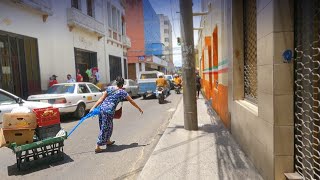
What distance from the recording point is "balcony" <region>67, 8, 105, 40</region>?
19375mm

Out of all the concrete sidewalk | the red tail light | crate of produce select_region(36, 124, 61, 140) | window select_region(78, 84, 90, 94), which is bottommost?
the concrete sidewalk

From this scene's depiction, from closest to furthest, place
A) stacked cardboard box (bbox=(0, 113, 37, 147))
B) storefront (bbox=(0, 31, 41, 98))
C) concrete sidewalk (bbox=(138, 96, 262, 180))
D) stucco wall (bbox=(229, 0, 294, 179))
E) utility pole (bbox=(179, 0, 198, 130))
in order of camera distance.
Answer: stucco wall (bbox=(229, 0, 294, 179)) < concrete sidewalk (bbox=(138, 96, 262, 180)) < stacked cardboard box (bbox=(0, 113, 37, 147)) < utility pole (bbox=(179, 0, 198, 130)) < storefront (bbox=(0, 31, 41, 98))

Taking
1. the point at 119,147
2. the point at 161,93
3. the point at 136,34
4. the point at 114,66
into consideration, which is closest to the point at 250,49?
the point at 119,147

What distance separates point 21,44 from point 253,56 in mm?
13104

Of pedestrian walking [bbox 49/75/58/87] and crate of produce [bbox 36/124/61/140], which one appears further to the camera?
pedestrian walking [bbox 49/75/58/87]

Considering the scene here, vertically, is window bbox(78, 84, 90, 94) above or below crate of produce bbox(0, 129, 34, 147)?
above

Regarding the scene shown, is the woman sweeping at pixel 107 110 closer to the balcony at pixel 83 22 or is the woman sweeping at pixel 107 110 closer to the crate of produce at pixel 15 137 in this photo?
the crate of produce at pixel 15 137

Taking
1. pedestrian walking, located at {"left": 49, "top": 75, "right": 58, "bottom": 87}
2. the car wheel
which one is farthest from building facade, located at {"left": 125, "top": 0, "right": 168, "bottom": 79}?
the car wheel

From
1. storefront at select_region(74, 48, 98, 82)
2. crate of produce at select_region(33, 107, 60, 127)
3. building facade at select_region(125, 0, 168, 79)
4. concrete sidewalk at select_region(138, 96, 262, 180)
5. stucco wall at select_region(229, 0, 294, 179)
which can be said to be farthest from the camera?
building facade at select_region(125, 0, 168, 79)

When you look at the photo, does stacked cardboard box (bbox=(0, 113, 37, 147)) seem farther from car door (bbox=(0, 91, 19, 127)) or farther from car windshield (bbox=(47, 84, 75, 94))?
car windshield (bbox=(47, 84, 75, 94))

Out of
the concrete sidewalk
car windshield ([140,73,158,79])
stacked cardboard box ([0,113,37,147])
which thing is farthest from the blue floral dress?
car windshield ([140,73,158,79])

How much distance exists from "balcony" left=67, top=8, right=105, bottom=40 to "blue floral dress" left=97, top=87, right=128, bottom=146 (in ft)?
46.1

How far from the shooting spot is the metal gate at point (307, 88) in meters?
3.22

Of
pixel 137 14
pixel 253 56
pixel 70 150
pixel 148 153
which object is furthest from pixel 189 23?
pixel 137 14
